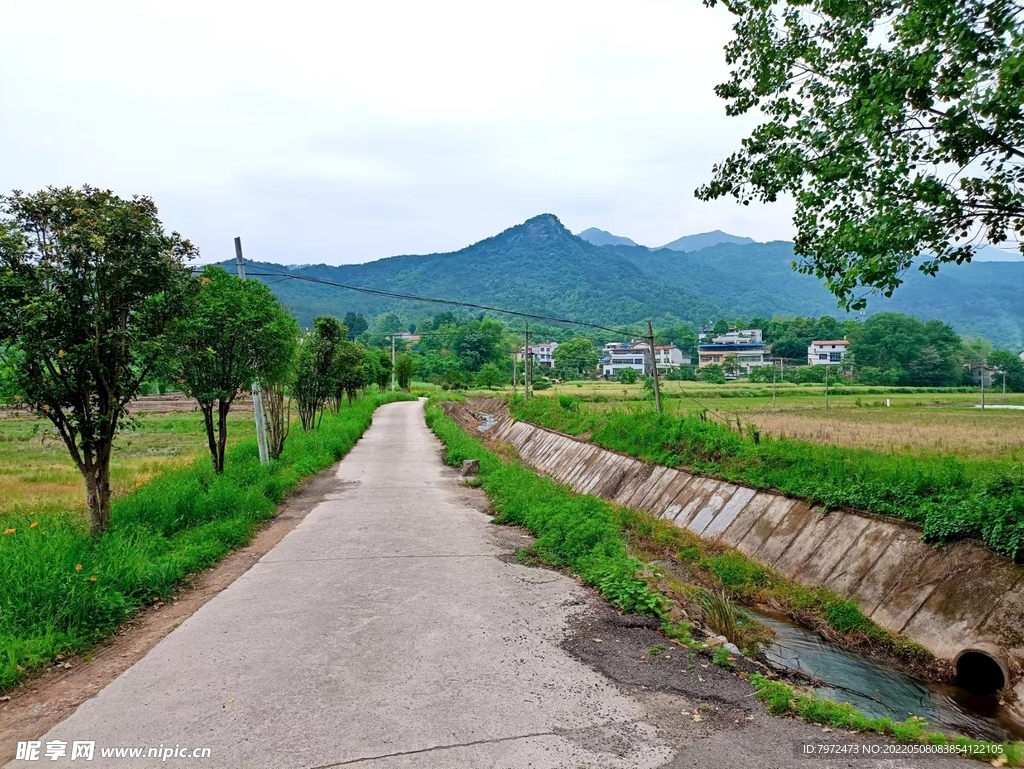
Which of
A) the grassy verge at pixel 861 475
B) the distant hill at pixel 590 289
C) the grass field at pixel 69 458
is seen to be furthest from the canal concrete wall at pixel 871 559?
the distant hill at pixel 590 289

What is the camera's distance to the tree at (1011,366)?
151ft

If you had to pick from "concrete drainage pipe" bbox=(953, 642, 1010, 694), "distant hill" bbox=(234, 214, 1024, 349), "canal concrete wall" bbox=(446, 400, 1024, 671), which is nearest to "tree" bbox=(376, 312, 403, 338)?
"distant hill" bbox=(234, 214, 1024, 349)

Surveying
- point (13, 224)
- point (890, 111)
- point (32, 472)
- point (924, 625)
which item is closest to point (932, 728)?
point (924, 625)

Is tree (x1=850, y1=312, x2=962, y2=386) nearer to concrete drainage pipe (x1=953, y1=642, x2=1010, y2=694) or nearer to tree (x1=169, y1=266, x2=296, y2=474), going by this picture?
concrete drainage pipe (x1=953, y1=642, x2=1010, y2=694)

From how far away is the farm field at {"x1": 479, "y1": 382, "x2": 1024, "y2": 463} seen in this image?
47.0 ft

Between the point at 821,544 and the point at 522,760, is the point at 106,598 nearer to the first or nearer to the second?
the point at 522,760

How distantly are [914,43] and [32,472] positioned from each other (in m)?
20.7

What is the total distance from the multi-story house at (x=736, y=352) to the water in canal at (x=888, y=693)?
6064 centimetres

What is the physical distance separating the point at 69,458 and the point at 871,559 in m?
22.6

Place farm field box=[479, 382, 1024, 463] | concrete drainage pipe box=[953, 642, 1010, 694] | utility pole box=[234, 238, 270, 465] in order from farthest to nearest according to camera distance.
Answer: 1. farm field box=[479, 382, 1024, 463]
2. utility pole box=[234, 238, 270, 465]
3. concrete drainage pipe box=[953, 642, 1010, 694]

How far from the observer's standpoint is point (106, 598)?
531 cm

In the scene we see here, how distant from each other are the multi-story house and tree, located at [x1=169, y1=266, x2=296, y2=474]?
195 ft

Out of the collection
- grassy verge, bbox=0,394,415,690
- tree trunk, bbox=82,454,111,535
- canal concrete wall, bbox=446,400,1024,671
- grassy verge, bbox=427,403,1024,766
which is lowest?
canal concrete wall, bbox=446,400,1024,671

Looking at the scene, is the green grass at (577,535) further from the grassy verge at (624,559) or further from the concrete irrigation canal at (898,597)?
the concrete irrigation canal at (898,597)
